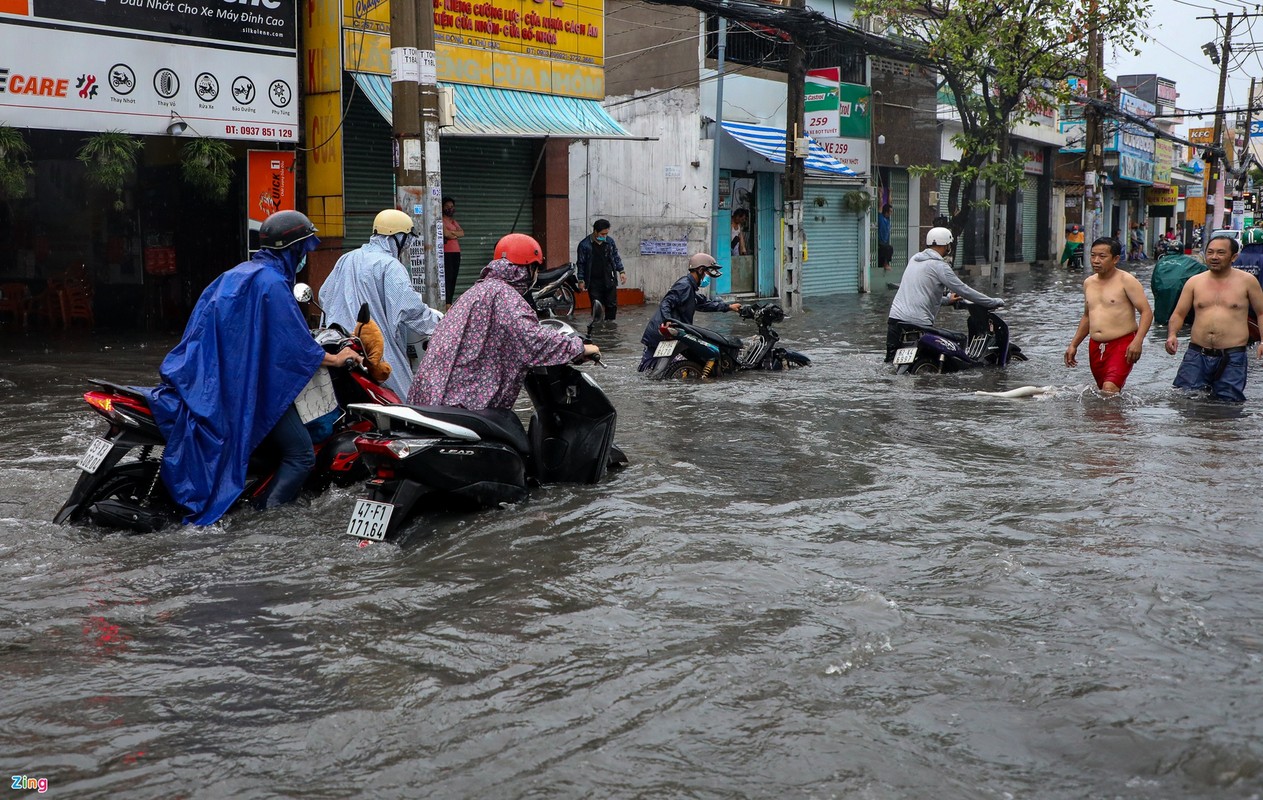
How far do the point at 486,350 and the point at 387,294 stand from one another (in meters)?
1.83

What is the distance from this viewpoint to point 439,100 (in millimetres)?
10766

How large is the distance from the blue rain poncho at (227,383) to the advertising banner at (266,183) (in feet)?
32.4

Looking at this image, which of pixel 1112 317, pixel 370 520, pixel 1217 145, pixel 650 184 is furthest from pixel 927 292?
pixel 1217 145

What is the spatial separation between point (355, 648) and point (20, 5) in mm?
10967

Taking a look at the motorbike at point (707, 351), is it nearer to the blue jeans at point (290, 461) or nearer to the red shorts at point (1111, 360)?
the red shorts at point (1111, 360)

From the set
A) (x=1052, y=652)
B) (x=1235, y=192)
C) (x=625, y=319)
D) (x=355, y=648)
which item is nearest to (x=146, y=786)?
(x=355, y=648)

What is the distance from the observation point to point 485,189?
19.4 meters

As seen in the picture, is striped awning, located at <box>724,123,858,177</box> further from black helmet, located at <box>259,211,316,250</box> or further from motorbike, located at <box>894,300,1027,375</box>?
black helmet, located at <box>259,211,316,250</box>

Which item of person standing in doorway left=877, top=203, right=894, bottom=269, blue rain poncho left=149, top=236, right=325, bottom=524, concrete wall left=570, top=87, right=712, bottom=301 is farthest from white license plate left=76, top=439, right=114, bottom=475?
person standing in doorway left=877, top=203, right=894, bottom=269

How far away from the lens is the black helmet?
5.57 metres

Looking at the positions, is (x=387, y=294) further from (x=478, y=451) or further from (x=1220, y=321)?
(x=1220, y=321)

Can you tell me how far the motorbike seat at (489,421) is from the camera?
219 inches

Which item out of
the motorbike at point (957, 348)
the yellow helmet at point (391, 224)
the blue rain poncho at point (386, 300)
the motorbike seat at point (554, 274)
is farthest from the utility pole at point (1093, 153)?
the blue rain poncho at point (386, 300)

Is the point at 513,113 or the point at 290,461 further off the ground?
the point at 513,113
